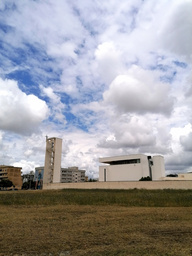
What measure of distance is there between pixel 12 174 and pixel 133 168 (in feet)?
213

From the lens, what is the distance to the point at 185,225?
9.26 metres

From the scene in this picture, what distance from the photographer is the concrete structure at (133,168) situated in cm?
6120

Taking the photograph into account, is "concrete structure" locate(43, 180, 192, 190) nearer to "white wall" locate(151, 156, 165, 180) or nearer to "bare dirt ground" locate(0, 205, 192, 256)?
"white wall" locate(151, 156, 165, 180)

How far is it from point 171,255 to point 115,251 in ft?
5.10

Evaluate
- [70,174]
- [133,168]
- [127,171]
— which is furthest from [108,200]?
[70,174]

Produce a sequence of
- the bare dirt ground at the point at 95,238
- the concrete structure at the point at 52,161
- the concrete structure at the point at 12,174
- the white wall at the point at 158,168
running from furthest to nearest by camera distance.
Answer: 1. the concrete structure at the point at 12,174
2. the white wall at the point at 158,168
3. the concrete structure at the point at 52,161
4. the bare dirt ground at the point at 95,238

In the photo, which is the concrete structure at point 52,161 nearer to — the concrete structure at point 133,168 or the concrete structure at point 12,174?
the concrete structure at point 133,168

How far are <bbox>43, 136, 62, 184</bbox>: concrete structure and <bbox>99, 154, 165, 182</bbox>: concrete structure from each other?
17429mm

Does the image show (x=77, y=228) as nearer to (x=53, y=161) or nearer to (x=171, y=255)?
(x=171, y=255)

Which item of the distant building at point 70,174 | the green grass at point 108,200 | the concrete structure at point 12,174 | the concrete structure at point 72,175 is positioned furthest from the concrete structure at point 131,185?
the concrete structure at point 72,175

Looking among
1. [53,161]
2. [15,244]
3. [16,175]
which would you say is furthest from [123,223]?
[16,175]

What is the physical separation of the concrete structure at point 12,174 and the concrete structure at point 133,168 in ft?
169

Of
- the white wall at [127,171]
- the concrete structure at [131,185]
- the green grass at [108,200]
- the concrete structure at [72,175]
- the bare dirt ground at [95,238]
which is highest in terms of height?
the concrete structure at [72,175]

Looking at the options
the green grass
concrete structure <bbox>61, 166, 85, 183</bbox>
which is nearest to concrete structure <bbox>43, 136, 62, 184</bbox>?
the green grass
